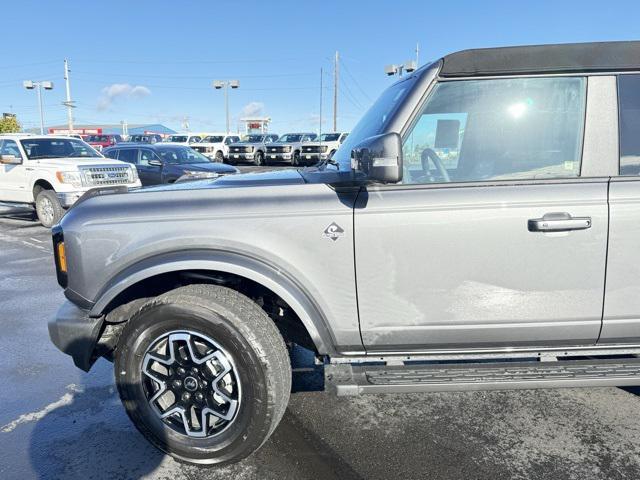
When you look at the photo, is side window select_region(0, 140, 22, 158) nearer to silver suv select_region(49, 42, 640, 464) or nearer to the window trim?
silver suv select_region(49, 42, 640, 464)

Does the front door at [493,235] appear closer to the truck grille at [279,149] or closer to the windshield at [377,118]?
the windshield at [377,118]

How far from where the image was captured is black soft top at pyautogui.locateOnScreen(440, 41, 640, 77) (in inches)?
94.7

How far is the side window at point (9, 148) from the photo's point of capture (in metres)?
9.80

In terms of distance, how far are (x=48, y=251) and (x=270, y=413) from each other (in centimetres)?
691

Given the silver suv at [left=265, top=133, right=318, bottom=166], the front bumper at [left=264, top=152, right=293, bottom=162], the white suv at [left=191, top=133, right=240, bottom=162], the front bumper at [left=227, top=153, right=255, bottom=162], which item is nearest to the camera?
the silver suv at [left=265, top=133, right=318, bottom=166]

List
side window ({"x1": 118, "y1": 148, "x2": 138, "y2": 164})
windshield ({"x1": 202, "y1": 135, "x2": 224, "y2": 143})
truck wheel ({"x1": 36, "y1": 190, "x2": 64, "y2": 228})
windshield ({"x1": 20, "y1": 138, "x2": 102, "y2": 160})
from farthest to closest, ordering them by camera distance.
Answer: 1. windshield ({"x1": 202, "y1": 135, "x2": 224, "y2": 143})
2. side window ({"x1": 118, "y1": 148, "x2": 138, "y2": 164})
3. windshield ({"x1": 20, "y1": 138, "x2": 102, "y2": 160})
4. truck wheel ({"x1": 36, "y1": 190, "x2": 64, "y2": 228})

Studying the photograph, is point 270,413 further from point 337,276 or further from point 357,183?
point 357,183

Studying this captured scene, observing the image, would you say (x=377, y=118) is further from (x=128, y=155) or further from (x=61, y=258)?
(x=128, y=155)

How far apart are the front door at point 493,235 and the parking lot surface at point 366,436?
65cm

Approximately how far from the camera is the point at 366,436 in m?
2.79

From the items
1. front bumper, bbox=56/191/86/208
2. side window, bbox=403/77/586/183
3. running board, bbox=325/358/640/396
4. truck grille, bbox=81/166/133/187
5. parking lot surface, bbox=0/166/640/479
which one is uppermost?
side window, bbox=403/77/586/183

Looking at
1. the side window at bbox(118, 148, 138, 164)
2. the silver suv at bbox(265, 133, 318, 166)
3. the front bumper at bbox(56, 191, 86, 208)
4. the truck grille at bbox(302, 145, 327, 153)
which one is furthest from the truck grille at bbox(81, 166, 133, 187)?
the silver suv at bbox(265, 133, 318, 166)

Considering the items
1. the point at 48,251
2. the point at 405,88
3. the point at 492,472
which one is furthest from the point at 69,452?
the point at 48,251

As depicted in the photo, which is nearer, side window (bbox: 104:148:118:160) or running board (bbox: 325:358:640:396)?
running board (bbox: 325:358:640:396)
